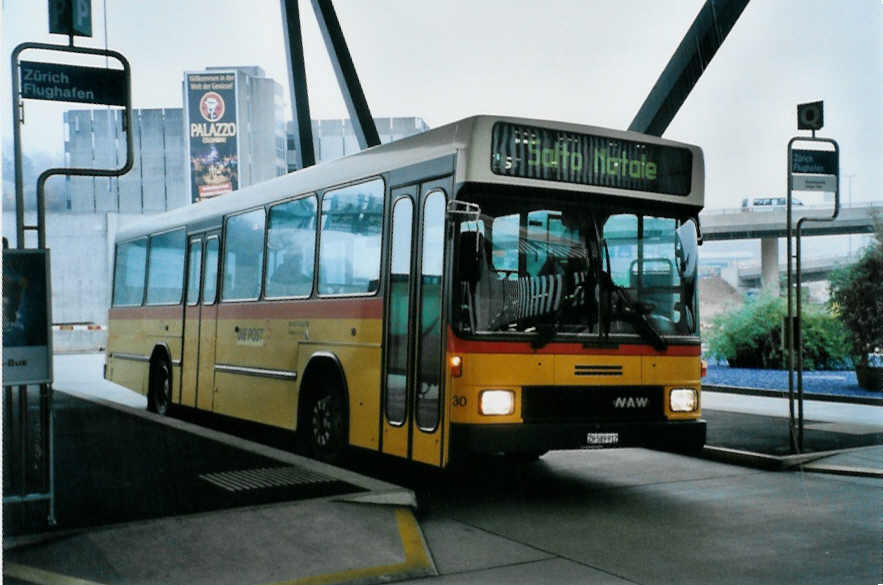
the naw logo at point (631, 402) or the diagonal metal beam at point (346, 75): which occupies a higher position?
the diagonal metal beam at point (346, 75)

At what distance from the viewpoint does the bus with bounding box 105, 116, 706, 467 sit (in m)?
7.89

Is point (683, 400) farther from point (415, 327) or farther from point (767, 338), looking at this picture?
point (767, 338)

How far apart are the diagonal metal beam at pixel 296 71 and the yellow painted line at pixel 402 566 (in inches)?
711

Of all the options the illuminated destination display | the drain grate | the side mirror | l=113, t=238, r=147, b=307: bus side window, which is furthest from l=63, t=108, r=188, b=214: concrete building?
the side mirror

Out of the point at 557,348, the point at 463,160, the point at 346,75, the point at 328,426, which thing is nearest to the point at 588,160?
the point at 463,160

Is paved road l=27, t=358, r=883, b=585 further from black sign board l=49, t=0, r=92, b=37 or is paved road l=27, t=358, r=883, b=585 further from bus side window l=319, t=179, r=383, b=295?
black sign board l=49, t=0, r=92, b=37

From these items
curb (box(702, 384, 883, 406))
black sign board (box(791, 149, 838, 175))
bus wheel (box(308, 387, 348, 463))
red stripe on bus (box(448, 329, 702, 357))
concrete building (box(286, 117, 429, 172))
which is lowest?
curb (box(702, 384, 883, 406))

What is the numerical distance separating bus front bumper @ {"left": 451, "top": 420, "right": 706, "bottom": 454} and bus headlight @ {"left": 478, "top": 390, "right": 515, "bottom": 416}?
119mm

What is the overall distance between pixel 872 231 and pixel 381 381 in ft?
42.6

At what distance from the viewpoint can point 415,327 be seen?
8.52m

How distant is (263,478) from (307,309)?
99.1 inches

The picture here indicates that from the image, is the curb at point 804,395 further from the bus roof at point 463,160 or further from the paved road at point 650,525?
the bus roof at point 463,160

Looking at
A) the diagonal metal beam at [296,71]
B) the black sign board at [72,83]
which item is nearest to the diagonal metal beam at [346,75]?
the diagonal metal beam at [296,71]

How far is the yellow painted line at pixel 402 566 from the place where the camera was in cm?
591
